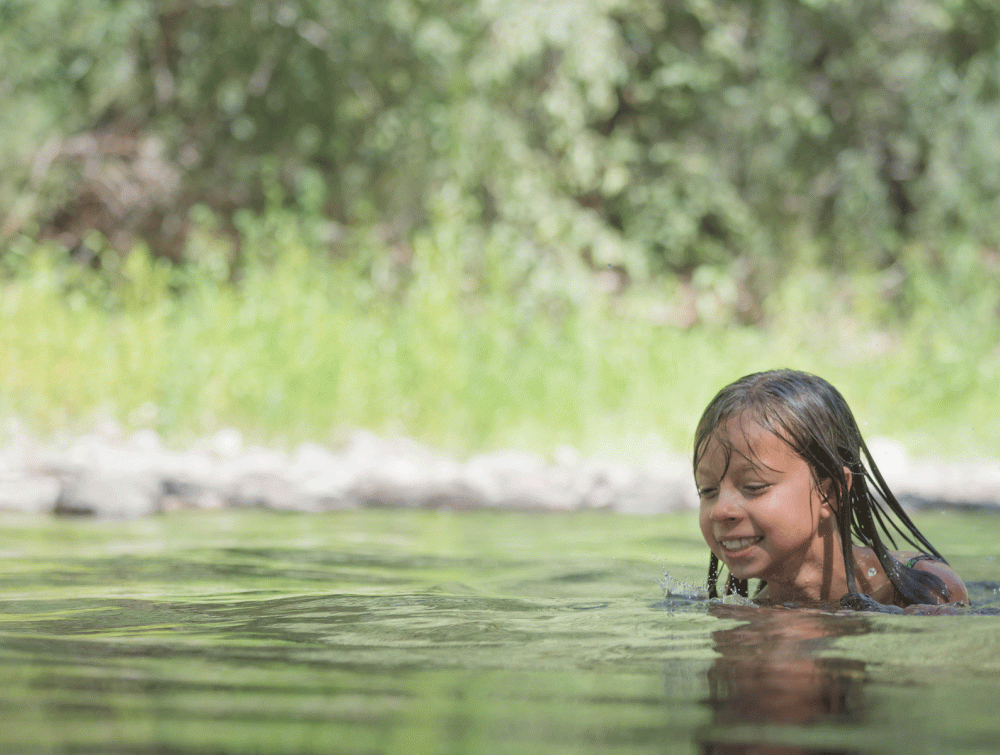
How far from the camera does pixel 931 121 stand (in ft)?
35.2

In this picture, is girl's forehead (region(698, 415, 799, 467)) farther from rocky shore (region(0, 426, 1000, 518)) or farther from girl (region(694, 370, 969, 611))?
rocky shore (region(0, 426, 1000, 518))

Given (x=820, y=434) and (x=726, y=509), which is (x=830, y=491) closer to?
(x=820, y=434)

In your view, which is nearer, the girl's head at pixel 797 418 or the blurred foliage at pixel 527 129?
the girl's head at pixel 797 418

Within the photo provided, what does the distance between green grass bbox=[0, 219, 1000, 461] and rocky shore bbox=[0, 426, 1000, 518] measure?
0.42 meters

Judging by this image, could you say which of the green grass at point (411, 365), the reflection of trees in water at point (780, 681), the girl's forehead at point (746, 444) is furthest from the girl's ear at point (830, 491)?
the green grass at point (411, 365)

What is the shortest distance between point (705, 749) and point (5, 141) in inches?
339

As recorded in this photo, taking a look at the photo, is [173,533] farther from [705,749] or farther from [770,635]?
[705,749]

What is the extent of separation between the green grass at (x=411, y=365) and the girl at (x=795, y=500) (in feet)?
12.0

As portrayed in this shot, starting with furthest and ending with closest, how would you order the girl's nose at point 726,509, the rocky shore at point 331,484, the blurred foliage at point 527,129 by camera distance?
the blurred foliage at point 527,129 < the rocky shore at point 331,484 < the girl's nose at point 726,509

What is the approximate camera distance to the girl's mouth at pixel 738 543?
9.14 ft

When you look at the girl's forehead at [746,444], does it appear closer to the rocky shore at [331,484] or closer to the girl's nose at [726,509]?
the girl's nose at [726,509]

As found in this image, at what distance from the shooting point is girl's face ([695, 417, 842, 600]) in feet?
9.08

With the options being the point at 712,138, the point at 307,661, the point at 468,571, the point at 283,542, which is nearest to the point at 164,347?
the point at 283,542

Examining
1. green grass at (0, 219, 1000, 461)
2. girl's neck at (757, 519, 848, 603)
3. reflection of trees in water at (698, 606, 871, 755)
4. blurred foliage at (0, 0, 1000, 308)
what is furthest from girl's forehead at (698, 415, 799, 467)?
blurred foliage at (0, 0, 1000, 308)
